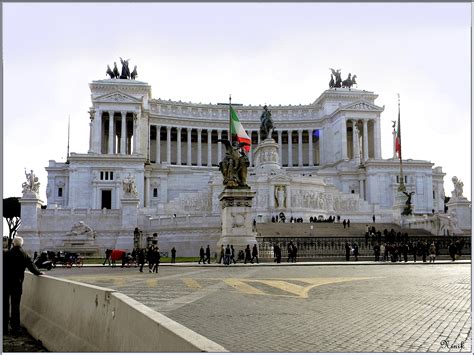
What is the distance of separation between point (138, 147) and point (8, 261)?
9585cm

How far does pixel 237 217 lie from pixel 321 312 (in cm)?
2290

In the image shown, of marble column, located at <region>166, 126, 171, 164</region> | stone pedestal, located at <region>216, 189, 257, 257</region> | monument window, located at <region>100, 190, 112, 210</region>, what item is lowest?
stone pedestal, located at <region>216, 189, 257, 257</region>

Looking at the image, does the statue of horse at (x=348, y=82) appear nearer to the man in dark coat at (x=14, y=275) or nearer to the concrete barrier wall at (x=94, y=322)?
the concrete barrier wall at (x=94, y=322)

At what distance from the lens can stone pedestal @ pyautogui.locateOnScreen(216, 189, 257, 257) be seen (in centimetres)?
3566

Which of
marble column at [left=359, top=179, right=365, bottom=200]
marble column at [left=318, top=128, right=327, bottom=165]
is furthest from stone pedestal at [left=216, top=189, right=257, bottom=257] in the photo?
marble column at [left=318, top=128, right=327, bottom=165]

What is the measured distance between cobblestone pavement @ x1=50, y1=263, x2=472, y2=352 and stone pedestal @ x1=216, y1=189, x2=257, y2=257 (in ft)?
46.1

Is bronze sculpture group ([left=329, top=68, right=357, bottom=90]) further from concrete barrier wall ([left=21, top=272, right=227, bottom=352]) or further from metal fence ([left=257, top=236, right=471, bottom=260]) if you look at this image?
concrete barrier wall ([left=21, top=272, right=227, bottom=352])

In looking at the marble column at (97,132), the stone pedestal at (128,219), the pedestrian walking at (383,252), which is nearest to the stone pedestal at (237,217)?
the pedestrian walking at (383,252)

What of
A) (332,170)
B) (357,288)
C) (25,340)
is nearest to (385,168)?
(332,170)

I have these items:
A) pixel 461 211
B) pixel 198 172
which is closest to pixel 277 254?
pixel 461 211

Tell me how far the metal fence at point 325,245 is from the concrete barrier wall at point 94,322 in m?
26.7

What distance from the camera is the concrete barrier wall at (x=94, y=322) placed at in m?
6.23

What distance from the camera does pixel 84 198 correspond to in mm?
91938

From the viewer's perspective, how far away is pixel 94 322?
9.50m
